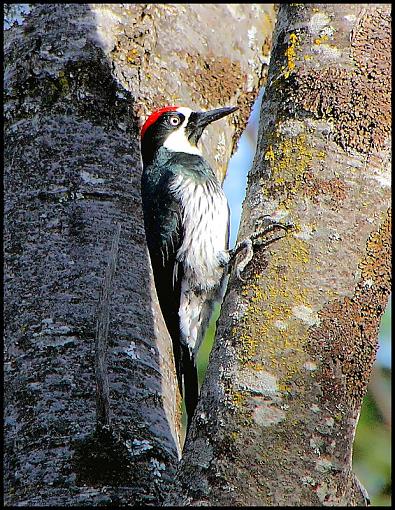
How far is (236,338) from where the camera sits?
67.2 inches

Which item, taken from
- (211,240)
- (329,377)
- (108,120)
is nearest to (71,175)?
(108,120)

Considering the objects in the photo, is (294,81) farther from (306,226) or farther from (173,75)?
(173,75)

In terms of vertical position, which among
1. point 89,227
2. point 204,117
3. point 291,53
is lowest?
point 89,227

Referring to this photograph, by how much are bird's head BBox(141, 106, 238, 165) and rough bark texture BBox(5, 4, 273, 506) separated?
6 centimetres

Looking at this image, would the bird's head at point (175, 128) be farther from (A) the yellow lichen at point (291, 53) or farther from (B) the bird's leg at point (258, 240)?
(B) the bird's leg at point (258, 240)

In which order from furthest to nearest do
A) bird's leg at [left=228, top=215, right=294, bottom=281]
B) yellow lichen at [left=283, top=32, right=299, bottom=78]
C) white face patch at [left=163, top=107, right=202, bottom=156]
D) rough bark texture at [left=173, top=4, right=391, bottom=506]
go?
white face patch at [left=163, top=107, right=202, bottom=156] → yellow lichen at [left=283, top=32, right=299, bottom=78] → bird's leg at [left=228, top=215, right=294, bottom=281] → rough bark texture at [left=173, top=4, right=391, bottom=506]

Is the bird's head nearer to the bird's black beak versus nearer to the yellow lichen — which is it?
the bird's black beak

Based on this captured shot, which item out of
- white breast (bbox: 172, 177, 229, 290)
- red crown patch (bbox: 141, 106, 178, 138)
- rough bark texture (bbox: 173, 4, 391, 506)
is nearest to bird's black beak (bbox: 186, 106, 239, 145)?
red crown patch (bbox: 141, 106, 178, 138)

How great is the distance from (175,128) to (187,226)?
0.47 metres

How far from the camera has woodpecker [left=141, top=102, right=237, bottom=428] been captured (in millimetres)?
3225

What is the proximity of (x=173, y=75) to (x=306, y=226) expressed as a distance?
5.11 ft

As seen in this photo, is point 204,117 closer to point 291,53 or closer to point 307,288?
point 291,53

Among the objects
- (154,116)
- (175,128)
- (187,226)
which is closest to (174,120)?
(175,128)

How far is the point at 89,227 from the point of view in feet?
8.66
